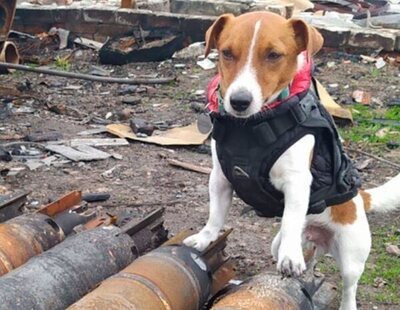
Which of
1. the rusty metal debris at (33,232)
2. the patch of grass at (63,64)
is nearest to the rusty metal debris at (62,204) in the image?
the rusty metal debris at (33,232)

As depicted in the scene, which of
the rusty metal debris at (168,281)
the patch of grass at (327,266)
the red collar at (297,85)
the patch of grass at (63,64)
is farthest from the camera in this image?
the patch of grass at (63,64)

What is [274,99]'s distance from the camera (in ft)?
11.3

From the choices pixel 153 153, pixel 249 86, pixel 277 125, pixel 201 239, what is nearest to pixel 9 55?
pixel 153 153

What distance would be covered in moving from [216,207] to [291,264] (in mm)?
557

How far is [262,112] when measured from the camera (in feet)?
11.2

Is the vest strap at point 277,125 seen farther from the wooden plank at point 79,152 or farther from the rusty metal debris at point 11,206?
the wooden plank at point 79,152

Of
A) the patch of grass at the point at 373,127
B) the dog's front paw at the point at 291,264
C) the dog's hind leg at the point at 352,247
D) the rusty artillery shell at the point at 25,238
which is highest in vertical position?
the dog's front paw at the point at 291,264

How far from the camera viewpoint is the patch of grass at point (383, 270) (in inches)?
178

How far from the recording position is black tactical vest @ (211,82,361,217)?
11.4 ft

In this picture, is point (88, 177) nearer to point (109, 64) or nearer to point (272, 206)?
point (272, 206)

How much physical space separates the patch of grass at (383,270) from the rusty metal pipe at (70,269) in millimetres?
1487

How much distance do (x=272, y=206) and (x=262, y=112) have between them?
525 millimetres

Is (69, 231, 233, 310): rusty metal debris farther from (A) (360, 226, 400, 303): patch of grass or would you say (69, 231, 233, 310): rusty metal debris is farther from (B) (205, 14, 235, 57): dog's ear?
(A) (360, 226, 400, 303): patch of grass

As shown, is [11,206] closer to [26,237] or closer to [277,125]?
[26,237]
